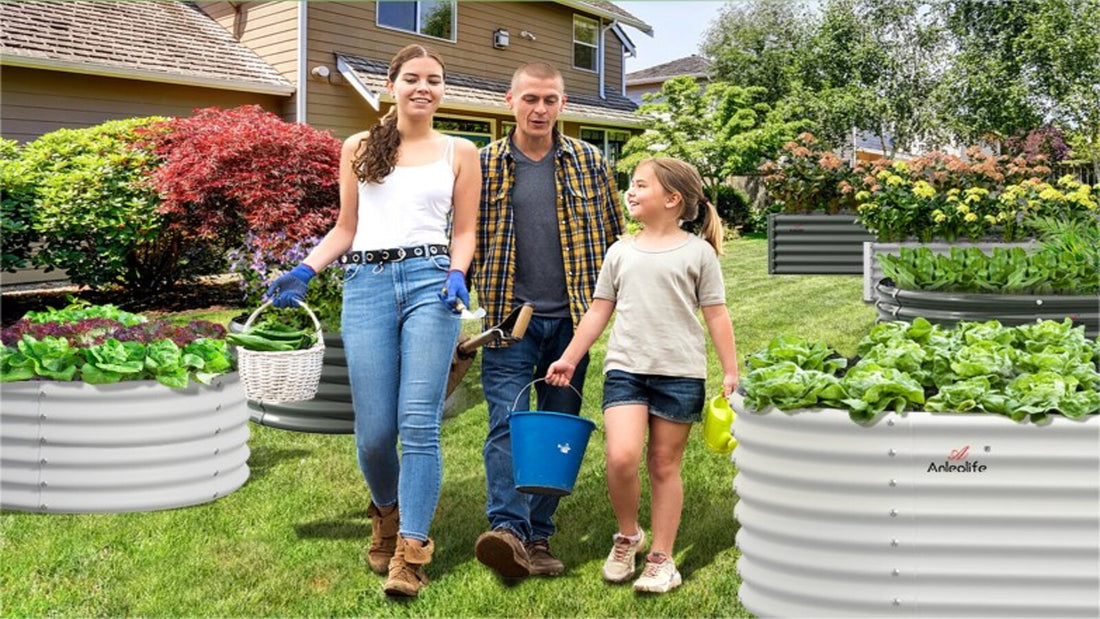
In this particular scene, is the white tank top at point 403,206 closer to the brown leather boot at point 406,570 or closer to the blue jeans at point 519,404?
the blue jeans at point 519,404

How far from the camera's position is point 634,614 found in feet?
11.1

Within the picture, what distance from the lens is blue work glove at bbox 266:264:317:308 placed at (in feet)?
12.8

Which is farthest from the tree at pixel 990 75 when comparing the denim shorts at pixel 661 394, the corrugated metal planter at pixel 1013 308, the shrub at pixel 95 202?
the denim shorts at pixel 661 394

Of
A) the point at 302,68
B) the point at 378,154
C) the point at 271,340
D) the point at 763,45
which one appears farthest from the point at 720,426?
the point at 763,45

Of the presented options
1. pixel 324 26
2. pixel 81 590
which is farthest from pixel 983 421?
pixel 324 26

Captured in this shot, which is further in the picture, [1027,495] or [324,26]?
[324,26]

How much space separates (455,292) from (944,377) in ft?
5.45

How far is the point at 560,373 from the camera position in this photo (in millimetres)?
3855

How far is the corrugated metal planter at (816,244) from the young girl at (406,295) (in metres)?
10.7

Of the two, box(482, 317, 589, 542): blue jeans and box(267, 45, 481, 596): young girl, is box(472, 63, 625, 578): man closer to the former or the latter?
box(482, 317, 589, 542): blue jeans

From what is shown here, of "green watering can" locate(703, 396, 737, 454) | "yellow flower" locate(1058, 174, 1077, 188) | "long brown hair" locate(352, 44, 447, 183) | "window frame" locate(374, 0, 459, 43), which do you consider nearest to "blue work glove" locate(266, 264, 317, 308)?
"long brown hair" locate(352, 44, 447, 183)

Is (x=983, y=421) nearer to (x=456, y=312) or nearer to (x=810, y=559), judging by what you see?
(x=810, y=559)

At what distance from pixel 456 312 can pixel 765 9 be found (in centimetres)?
3393

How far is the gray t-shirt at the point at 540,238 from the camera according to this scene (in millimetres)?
4016
